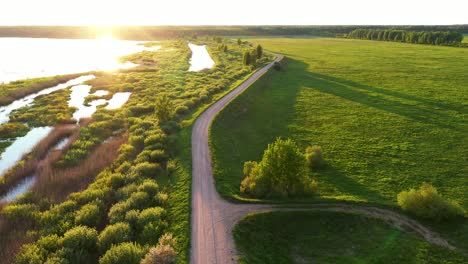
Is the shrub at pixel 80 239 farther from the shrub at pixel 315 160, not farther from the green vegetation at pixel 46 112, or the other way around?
the green vegetation at pixel 46 112

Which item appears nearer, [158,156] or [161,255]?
[161,255]

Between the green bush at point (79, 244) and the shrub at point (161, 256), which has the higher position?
the shrub at point (161, 256)

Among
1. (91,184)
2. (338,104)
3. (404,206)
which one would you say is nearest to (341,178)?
(404,206)

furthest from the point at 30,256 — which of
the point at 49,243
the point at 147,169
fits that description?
the point at 147,169

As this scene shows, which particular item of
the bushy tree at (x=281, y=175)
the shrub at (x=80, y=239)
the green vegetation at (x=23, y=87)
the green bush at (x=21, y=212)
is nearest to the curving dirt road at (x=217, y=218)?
the bushy tree at (x=281, y=175)

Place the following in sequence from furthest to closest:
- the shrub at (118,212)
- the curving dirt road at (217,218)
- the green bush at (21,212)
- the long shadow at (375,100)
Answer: the long shadow at (375,100), the green bush at (21,212), the shrub at (118,212), the curving dirt road at (217,218)

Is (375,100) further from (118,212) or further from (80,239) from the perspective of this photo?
(80,239)

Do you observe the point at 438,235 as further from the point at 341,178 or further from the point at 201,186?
the point at 201,186
